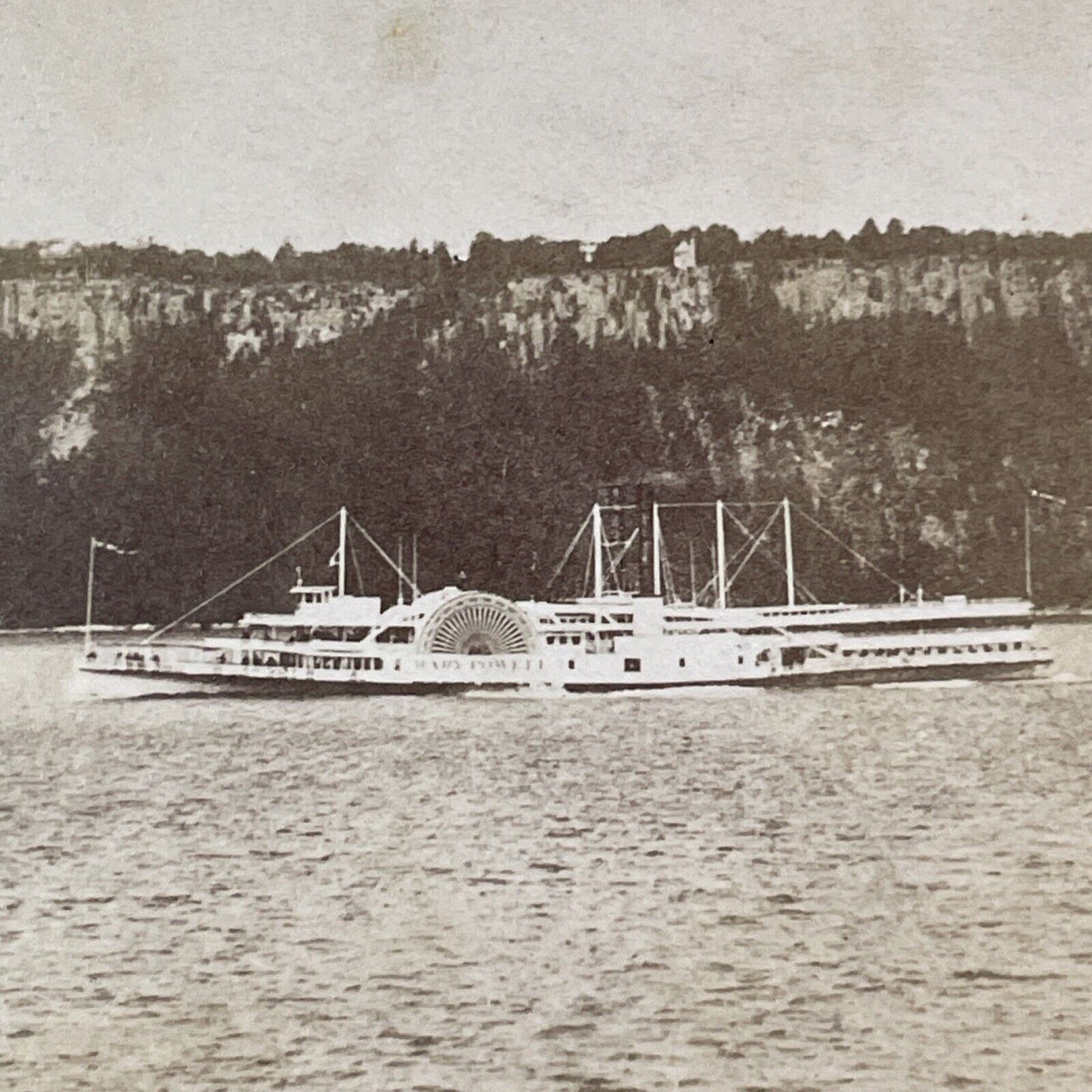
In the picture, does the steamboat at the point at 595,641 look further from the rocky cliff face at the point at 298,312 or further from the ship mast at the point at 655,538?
the rocky cliff face at the point at 298,312

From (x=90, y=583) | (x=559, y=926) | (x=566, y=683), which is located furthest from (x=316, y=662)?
(x=559, y=926)

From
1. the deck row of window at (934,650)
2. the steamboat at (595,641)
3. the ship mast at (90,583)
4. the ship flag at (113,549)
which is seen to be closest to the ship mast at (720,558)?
the steamboat at (595,641)

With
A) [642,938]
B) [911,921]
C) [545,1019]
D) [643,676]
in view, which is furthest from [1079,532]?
[643,676]

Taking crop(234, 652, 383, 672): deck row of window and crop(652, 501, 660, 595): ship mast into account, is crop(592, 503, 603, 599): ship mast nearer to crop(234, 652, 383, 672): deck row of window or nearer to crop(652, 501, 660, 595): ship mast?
crop(652, 501, 660, 595): ship mast

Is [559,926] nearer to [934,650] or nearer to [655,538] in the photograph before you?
[655,538]

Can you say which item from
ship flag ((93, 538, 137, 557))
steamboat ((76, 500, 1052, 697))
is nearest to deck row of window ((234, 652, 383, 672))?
steamboat ((76, 500, 1052, 697))

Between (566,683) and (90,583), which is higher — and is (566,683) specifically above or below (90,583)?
below

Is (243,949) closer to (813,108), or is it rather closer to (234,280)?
(234,280)
